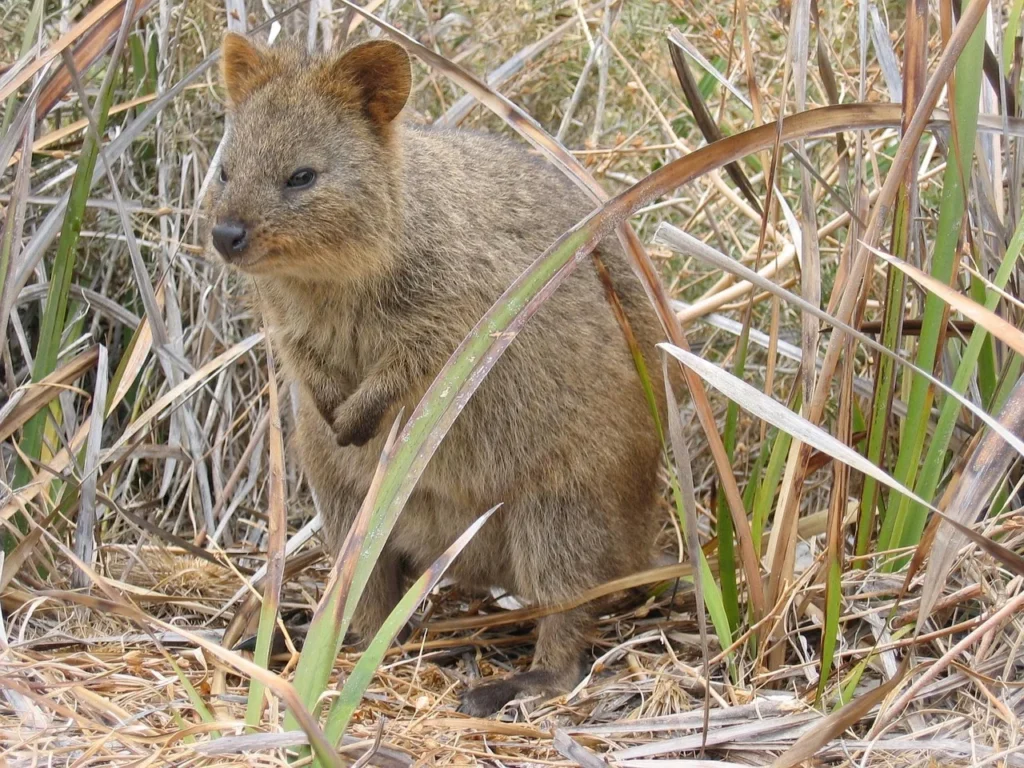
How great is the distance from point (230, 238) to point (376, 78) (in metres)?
0.71

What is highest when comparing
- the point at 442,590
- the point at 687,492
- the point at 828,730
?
the point at 687,492

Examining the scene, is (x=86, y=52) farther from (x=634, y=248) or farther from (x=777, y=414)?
(x=777, y=414)

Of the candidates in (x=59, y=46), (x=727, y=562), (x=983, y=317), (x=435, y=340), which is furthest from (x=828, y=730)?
(x=59, y=46)

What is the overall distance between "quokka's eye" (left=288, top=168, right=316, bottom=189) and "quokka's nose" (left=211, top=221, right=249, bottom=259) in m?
0.23

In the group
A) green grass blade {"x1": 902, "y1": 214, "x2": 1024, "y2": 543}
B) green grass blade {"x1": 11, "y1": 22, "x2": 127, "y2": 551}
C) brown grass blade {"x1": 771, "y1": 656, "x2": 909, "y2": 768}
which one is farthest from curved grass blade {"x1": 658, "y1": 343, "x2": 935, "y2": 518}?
green grass blade {"x1": 11, "y1": 22, "x2": 127, "y2": 551}

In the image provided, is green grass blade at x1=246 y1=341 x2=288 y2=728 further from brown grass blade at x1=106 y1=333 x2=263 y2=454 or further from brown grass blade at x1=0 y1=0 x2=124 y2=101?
brown grass blade at x1=0 y1=0 x2=124 y2=101

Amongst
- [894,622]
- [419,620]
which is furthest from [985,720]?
[419,620]

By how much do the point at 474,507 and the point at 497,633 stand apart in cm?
53

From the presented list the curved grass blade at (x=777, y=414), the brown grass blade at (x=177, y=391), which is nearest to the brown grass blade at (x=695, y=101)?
the curved grass blade at (x=777, y=414)

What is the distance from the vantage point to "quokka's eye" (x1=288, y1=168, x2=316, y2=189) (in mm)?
3598

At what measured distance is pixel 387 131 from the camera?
381 cm

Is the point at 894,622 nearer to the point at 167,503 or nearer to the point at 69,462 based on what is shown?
the point at 69,462

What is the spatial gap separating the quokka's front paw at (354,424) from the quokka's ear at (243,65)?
1.00 meters

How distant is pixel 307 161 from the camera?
362 centimetres
